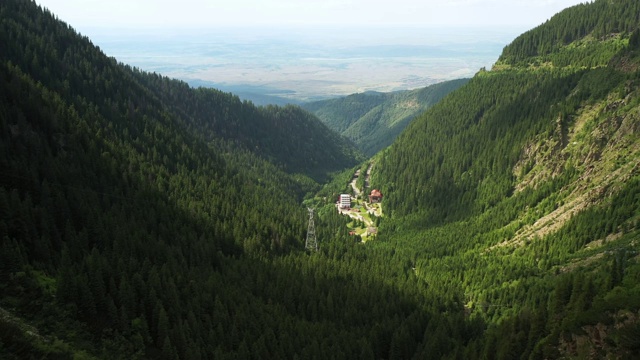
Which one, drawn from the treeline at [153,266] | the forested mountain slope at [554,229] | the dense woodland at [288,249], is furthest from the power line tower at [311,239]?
the forested mountain slope at [554,229]

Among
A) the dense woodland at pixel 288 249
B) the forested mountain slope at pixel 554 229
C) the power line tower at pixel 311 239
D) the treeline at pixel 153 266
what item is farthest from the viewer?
the power line tower at pixel 311 239

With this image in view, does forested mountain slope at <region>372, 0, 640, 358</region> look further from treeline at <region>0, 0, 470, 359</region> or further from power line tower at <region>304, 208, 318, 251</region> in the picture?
power line tower at <region>304, 208, 318, 251</region>

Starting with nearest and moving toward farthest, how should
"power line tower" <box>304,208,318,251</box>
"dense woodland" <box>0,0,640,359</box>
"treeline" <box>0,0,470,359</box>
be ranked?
"dense woodland" <box>0,0,640,359</box>
"treeline" <box>0,0,470,359</box>
"power line tower" <box>304,208,318,251</box>

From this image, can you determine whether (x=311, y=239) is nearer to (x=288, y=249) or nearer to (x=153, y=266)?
(x=288, y=249)

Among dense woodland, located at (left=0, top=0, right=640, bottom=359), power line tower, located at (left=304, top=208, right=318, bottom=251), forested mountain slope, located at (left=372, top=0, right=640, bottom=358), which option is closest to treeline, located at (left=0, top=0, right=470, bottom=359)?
dense woodland, located at (left=0, top=0, right=640, bottom=359)

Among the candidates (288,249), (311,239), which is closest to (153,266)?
(288,249)

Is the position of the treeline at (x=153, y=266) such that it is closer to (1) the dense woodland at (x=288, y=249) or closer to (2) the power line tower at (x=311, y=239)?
(1) the dense woodland at (x=288, y=249)
